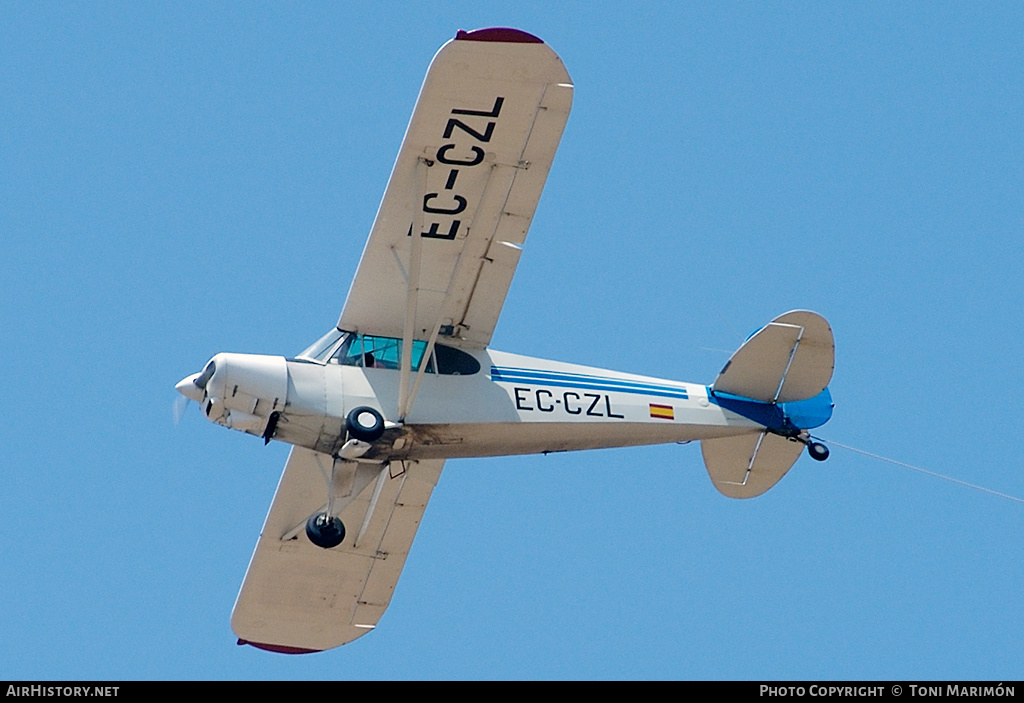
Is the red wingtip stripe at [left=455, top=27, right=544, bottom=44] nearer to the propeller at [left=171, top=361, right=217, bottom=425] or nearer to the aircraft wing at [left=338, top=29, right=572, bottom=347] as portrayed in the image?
the aircraft wing at [left=338, top=29, right=572, bottom=347]

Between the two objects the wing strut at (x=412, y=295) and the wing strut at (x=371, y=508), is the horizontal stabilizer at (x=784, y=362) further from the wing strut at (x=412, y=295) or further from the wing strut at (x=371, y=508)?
the wing strut at (x=371, y=508)

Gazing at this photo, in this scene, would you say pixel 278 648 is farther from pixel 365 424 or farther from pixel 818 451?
pixel 818 451

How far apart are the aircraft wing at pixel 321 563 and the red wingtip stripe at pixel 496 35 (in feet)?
16.2

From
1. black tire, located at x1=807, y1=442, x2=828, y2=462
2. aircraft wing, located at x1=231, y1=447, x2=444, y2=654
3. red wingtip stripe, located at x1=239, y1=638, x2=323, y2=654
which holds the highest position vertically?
black tire, located at x1=807, y1=442, x2=828, y2=462

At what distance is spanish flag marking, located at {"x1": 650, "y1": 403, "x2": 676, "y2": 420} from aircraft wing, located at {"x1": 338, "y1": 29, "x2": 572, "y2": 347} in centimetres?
171

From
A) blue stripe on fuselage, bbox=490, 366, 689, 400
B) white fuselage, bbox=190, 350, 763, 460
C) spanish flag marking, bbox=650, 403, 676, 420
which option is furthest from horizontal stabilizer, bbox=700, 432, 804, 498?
blue stripe on fuselage, bbox=490, 366, 689, 400

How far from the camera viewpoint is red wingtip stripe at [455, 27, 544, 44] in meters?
13.4

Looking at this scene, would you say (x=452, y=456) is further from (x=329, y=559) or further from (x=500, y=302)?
(x=329, y=559)

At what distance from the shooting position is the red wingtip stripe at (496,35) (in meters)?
13.4

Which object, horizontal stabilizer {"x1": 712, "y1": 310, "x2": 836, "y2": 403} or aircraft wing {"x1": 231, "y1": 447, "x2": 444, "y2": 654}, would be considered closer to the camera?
horizontal stabilizer {"x1": 712, "y1": 310, "x2": 836, "y2": 403}

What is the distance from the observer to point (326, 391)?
14.9m

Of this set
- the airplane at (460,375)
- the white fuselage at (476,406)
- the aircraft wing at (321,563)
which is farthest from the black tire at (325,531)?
the aircraft wing at (321,563)

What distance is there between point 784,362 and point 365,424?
4.08 m
